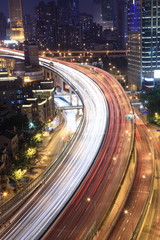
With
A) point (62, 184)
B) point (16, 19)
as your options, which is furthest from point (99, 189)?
point (16, 19)

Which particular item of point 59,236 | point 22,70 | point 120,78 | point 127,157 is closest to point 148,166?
point 127,157

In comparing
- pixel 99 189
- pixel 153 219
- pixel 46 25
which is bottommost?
pixel 153 219

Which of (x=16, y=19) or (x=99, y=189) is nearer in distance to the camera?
(x=99, y=189)

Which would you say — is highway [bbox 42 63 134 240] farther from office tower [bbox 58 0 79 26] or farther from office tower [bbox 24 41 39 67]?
office tower [bbox 58 0 79 26]

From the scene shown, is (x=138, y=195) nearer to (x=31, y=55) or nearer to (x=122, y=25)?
(x=31, y=55)

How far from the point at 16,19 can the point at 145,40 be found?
5423 centimetres

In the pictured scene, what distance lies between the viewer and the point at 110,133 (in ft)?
68.4

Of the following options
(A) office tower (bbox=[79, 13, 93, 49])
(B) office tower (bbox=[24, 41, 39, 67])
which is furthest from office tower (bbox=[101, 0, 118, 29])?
(B) office tower (bbox=[24, 41, 39, 67])

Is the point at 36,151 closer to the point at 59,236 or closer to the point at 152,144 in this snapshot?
the point at 152,144

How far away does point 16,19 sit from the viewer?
86.9 metres

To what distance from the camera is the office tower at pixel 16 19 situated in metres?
82.0

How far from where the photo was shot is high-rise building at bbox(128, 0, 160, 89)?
39094 mm

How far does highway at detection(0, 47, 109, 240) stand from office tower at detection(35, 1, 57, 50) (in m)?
58.8

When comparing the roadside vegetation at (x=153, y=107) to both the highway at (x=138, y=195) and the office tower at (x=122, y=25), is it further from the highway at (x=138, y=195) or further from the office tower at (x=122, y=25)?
the office tower at (x=122, y=25)
